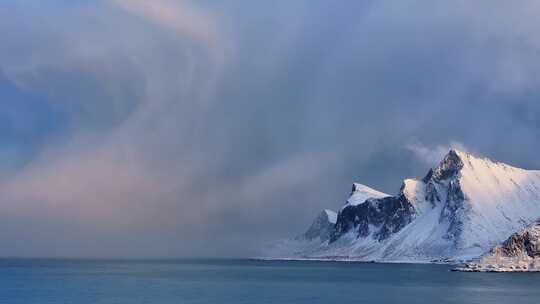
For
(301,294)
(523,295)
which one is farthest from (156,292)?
(523,295)

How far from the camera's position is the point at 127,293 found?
584 ft

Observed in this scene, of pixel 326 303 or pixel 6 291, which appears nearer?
pixel 326 303

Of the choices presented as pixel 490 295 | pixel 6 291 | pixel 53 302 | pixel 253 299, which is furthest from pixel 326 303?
pixel 6 291

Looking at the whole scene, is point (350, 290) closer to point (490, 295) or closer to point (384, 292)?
point (384, 292)

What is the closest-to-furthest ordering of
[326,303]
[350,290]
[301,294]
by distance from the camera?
[326,303] < [301,294] < [350,290]

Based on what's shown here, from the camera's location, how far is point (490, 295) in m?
172

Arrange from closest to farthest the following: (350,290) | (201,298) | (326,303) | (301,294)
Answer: (326,303) < (201,298) < (301,294) < (350,290)

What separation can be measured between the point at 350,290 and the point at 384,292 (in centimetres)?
1124

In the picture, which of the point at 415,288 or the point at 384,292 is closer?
the point at 384,292

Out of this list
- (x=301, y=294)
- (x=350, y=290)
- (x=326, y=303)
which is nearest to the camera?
(x=326, y=303)

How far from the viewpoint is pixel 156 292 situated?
600 ft

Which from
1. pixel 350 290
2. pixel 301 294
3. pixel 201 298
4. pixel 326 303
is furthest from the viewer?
pixel 350 290

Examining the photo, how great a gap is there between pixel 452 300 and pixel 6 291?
114 metres

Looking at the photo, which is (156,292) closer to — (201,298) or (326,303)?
(201,298)
